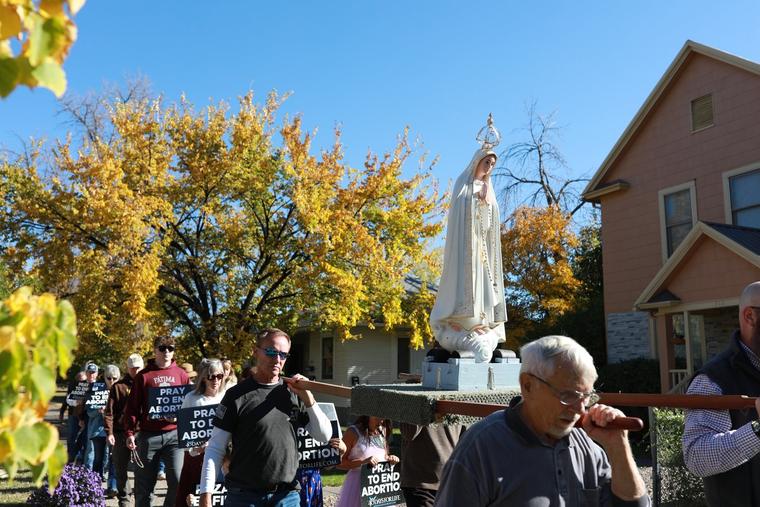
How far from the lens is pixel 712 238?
1402 cm

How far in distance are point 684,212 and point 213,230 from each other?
37.3ft

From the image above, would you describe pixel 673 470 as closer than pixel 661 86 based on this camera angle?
Yes

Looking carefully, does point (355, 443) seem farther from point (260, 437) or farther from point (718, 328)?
point (718, 328)

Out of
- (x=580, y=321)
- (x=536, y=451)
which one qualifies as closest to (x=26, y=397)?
(x=536, y=451)

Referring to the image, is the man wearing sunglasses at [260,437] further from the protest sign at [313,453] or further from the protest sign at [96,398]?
the protest sign at [96,398]

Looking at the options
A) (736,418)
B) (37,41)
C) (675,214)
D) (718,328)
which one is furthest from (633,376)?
(37,41)

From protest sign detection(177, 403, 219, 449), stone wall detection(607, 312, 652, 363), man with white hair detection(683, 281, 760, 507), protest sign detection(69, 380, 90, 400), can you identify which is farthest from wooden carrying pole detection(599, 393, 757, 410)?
stone wall detection(607, 312, 652, 363)

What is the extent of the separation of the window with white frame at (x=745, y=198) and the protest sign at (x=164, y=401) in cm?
1310

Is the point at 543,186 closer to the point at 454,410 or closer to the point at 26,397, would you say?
the point at 454,410

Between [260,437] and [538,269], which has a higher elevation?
[538,269]

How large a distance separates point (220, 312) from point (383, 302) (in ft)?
12.6

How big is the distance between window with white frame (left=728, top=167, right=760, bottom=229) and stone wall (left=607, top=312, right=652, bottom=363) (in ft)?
11.1

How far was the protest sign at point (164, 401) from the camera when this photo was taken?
Answer: 7836 millimetres

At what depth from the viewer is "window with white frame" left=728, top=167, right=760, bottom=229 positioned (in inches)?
608
